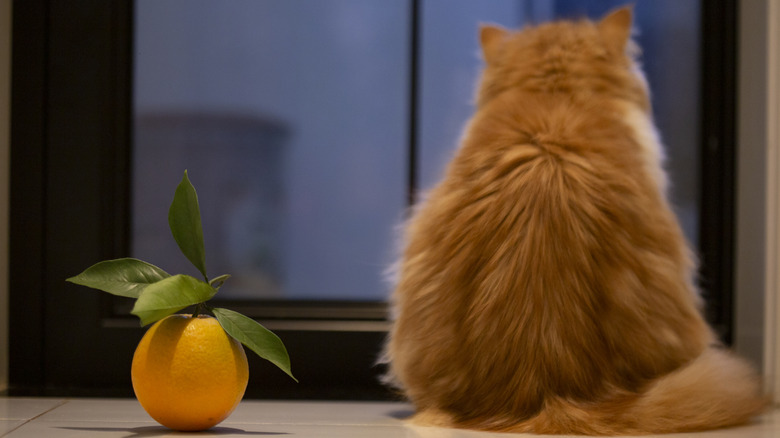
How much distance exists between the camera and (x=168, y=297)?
0.87 metres

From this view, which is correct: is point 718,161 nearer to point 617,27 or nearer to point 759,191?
point 759,191

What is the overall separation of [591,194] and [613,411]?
10.8 inches

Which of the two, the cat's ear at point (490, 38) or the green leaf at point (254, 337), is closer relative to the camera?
the green leaf at point (254, 337)

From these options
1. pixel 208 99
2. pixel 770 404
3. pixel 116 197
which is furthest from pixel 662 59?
pixel 208 99

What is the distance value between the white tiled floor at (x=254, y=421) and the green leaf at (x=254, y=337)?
0.12 meters

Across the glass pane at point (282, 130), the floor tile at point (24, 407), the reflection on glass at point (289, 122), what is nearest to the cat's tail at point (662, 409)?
the floor tile at point (24, 407)

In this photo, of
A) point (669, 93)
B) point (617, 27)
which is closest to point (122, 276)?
point (617, 27)

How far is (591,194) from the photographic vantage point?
97 cm

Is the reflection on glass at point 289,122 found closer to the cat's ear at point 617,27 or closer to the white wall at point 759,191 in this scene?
the white wall at point 759,191

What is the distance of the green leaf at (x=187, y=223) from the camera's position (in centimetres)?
93

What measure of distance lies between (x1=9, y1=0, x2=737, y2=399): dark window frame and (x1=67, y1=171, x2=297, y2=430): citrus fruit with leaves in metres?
0.42

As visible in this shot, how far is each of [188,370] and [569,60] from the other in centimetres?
70

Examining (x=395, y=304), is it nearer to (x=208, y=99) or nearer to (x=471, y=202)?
(x=471, y=202)

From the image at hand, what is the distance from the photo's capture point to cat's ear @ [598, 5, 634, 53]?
1.16 meters
